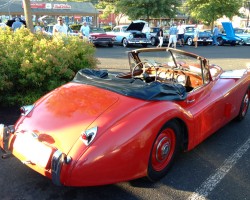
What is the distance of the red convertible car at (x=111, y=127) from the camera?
246 cm

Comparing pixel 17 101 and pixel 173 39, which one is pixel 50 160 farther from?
pixel 173 39

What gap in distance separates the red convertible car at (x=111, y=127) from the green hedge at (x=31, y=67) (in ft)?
4.87

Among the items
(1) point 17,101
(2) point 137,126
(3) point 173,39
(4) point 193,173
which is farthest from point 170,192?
(3) point 173,39

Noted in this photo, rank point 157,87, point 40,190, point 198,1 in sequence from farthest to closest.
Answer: point 198,1 < point 157,87 < point 40,190

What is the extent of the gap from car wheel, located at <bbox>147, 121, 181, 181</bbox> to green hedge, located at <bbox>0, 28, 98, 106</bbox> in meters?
2.71

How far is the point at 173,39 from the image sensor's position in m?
17.8

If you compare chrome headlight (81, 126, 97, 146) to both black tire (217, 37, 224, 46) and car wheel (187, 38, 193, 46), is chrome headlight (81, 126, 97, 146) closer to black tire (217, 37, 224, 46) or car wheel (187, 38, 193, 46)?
car wheel (187, 38, 193, 46)

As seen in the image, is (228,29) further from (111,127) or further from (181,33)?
(111,127)

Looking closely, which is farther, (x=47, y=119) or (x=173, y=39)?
(x=173, y=39)

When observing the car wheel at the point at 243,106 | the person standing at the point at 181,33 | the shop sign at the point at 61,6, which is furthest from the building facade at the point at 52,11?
the car wheel at the point at 243,106

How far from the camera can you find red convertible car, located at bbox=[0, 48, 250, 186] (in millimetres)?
2463

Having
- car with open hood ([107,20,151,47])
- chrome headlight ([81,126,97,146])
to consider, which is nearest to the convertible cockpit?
chrome headlight ([81,126,97,146])

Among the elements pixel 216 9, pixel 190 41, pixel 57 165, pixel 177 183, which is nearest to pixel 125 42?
pixel 190 41

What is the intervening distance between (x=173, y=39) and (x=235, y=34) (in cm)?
886
